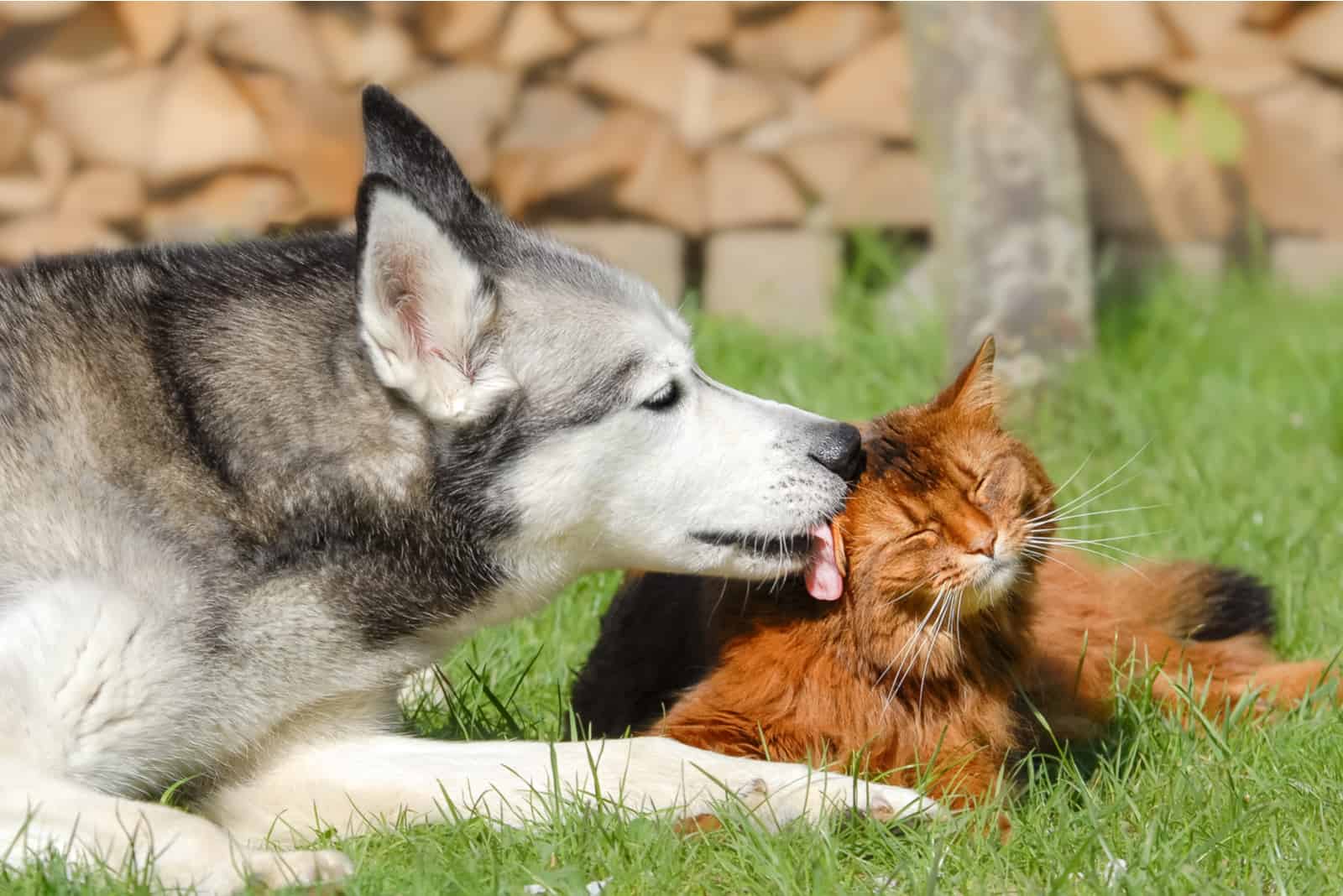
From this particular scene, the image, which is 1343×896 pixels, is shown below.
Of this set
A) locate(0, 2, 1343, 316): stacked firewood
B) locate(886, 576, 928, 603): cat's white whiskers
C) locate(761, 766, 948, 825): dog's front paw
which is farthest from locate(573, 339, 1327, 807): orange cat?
locate(0, 2, 1343, 316): stacked firewood

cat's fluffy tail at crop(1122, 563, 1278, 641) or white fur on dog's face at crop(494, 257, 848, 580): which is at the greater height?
white fur on dog's face at crop(494, 257, 848, 580)

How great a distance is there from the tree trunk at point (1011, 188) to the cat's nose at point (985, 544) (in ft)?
9.62

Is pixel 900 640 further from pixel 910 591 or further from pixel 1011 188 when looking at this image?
pixel 1011 188

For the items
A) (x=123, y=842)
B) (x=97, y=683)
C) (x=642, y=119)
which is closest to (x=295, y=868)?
(x=123, y=842)

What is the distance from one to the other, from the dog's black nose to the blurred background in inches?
117

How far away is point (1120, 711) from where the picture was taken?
135 inches

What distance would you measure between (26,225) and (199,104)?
0.96 meters

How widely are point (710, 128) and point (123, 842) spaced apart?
5338 mm

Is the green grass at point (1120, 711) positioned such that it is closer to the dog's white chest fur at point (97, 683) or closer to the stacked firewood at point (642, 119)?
the dog's white chest fur at point (97, 683)

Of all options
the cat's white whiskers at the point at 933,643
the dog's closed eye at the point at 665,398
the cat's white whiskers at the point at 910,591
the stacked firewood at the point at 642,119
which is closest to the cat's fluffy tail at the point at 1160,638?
the cat's white whiskers at the point at 933,643

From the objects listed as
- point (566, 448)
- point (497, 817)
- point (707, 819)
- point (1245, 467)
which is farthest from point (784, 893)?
point (1245, 467)

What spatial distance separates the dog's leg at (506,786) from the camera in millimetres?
2846

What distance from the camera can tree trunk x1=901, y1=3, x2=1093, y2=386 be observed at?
5.83 metres

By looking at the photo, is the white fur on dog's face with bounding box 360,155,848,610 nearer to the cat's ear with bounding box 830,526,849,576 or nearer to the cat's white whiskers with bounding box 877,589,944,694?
the cat's ear with bounding box 830,526,849,576
